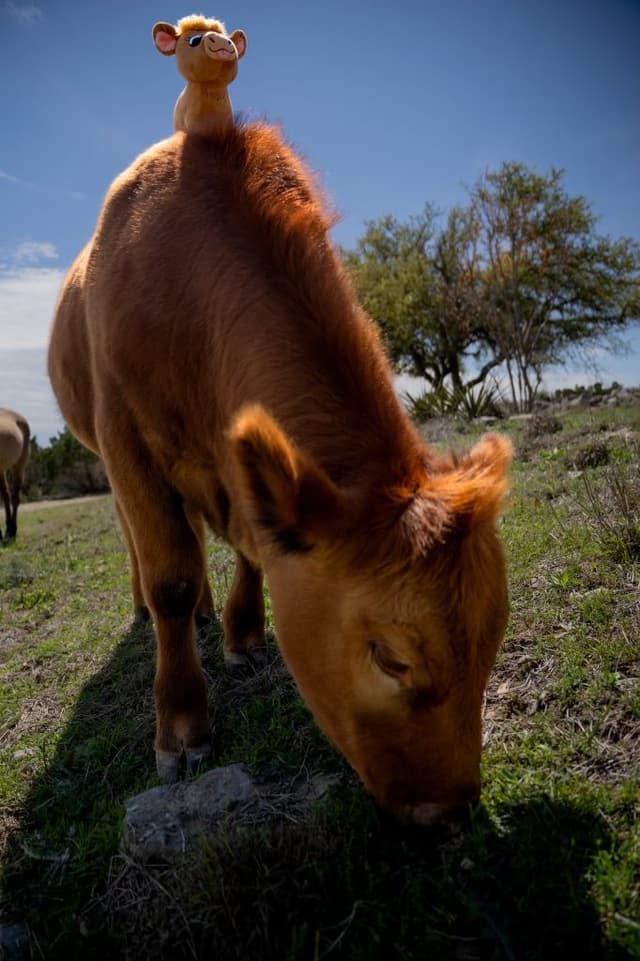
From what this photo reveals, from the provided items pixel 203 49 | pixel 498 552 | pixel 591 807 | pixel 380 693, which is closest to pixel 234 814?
pixel 380 693

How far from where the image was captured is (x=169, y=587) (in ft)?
10.3

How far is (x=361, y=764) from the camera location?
1977 mm

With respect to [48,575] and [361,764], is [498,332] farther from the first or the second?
[361,764]

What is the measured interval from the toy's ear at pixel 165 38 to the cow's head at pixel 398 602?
12.0 feet

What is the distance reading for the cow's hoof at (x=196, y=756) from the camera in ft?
9.71

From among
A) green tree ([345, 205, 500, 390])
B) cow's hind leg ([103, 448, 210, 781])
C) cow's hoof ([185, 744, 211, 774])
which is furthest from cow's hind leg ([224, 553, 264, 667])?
green tree ([345, 205, 500, 390])

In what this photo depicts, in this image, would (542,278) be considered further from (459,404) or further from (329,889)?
(329,889)

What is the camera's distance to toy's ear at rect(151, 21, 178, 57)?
4.20 m

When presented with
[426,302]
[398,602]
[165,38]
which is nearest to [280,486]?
[398,602]

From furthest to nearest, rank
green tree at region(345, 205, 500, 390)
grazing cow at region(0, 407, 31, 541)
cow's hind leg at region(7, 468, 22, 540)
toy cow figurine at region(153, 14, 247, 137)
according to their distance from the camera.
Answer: green tree at region(345, 205, 500, 390), grazing cow at region(0, 407, 31, 541), cow's hind leg at region(7, 468, 22, 540), toy cow figurine at region(153, 14, 247, 137)

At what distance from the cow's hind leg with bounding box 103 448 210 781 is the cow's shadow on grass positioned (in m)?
0.41

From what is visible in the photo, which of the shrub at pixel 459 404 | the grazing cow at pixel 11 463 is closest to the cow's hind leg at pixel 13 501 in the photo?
the grazing cow at pixel 11 463

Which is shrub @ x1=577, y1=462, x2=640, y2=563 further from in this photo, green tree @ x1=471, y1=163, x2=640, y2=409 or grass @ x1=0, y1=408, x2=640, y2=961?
green tree @ x1=471, y1=163, x2=640, y2=409

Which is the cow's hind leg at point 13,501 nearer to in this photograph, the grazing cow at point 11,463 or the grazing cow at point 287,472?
the grazing cow at point 11,463
